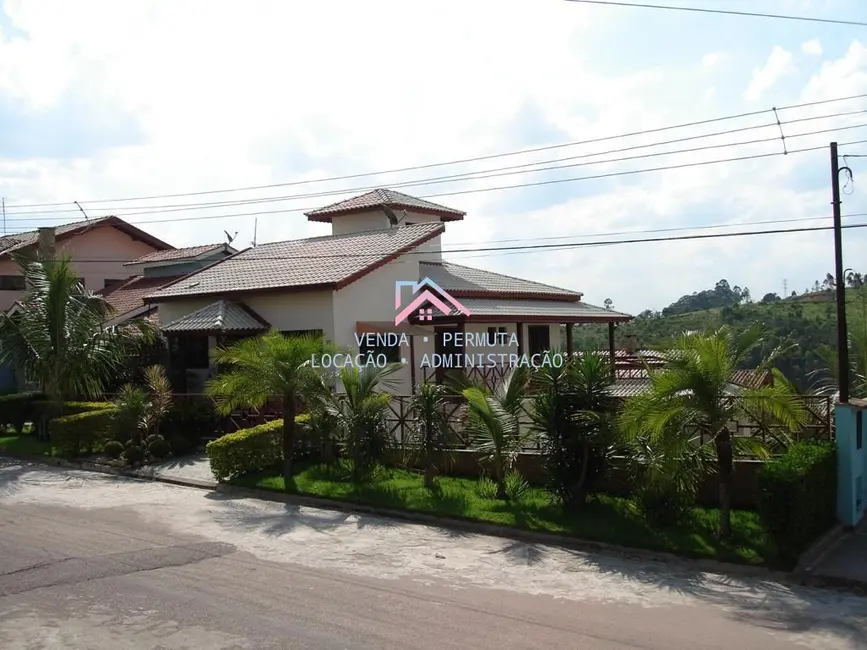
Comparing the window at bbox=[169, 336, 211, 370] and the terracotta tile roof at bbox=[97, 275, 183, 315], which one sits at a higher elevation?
the terracotta tile roof at bbox=[97, 275, 183, 315]

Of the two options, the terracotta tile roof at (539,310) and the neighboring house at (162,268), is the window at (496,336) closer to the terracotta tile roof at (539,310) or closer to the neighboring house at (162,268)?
the terracotta tile roof at (539,310)

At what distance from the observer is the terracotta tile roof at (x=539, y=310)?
22.0 m

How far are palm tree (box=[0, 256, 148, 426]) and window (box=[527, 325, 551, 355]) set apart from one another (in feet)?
41.4

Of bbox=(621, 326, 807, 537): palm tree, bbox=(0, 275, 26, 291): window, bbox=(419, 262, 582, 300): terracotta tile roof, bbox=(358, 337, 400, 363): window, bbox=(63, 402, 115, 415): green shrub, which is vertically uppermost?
bbox=(0, 275, 26, 291): window

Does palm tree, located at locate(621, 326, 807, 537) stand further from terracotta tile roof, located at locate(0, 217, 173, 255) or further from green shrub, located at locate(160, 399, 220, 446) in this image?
terracotta tile roof, located at locate(0, 217, 173, 255)

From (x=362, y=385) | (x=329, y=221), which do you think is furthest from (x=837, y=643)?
(x=329, y=221)

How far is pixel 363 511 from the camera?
42.7 ft

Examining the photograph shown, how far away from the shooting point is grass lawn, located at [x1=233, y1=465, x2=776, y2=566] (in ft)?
33.8

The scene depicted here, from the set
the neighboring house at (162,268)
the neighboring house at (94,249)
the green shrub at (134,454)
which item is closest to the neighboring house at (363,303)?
the green shrub at (134,454)

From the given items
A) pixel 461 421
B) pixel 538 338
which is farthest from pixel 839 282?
pixel 538 338

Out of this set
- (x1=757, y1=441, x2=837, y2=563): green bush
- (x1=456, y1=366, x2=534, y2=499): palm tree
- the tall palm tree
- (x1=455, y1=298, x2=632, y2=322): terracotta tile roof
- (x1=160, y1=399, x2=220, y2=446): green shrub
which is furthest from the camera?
(x1=455, y1=298, x2=632, y2=322): terracotta tile roof

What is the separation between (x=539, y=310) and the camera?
79.4 feet

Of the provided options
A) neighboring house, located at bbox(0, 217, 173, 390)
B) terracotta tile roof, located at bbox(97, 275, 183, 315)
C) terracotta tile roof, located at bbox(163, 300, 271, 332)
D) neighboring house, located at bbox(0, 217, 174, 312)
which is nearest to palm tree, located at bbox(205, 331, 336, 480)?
terracotta tile roof, located at bbox(163, 300, 271, 332)

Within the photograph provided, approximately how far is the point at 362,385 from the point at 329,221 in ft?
53.8
